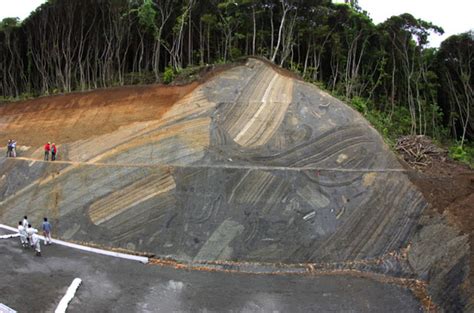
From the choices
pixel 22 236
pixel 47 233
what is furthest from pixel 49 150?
pixel 22 236

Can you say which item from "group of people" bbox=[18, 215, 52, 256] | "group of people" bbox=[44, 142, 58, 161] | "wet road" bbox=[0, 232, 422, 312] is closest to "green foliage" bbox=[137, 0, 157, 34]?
"group of people" bbox=[44, 142, 58, 161]

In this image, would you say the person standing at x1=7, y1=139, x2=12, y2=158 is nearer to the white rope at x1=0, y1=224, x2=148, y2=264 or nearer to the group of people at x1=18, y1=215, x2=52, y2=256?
the group of people at x1=18, y1=215, x2=52, y2=256

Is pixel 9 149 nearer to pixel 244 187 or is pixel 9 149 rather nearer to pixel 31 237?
pixel 31 237

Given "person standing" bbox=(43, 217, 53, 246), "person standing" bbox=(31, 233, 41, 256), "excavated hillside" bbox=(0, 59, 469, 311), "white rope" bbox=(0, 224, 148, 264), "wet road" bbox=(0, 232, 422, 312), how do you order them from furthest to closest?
1. "person standing" bbox=(43, 217, 53, 246)
2. "excavated hillside" bbox=(0, 59, 469, 311)
3. "white rope" bbox=(0, 224, 148, 264)
4. "person standing" bbox=(31, 233, 41, 256)
5. "wet road" bbox=(0, 232, 422, 312)

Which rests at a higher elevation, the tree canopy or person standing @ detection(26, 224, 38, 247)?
the tree canopy

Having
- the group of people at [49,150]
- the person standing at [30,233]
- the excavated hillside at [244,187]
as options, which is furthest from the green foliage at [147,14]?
the person standing at [30,233]

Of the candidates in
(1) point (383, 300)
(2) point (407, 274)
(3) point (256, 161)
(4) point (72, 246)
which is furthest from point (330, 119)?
(4) point (72, 246)

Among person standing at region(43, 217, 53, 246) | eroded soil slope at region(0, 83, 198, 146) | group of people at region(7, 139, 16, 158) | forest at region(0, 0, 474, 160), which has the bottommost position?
person standing at region(43, 217, 53, 246)
